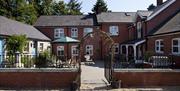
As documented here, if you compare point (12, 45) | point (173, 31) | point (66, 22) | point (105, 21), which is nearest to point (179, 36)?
point (173, 31)

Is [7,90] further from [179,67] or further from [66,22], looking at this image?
[66,22]

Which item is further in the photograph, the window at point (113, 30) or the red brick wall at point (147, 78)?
the window at point (113, 30)

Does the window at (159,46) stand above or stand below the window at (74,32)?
below

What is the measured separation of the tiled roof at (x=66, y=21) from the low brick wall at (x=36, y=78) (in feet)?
100

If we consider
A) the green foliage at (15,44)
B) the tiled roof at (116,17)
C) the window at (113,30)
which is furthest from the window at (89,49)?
the green foliage at (15,44)

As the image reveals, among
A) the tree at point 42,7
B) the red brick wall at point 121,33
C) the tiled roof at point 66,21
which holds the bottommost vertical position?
the red brick wall at point 121,33

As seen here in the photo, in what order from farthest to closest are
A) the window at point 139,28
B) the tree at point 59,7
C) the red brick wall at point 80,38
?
the tree at point 59,7 → the red brick wall at point 80,38 → the window at point 139,28

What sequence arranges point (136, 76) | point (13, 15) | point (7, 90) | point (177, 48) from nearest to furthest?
1. point (7, 90)
2. point (136, 76)
3. point (177, 48)
4. point (13, 15)

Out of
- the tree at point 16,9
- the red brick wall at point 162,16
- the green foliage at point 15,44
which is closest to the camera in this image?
the green foliage at point 15,44

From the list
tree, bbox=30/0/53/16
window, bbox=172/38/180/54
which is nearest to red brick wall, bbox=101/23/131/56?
window, bbox=172/38/180/54

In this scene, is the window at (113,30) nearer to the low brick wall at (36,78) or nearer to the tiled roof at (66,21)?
the tiled roof at (66,21)

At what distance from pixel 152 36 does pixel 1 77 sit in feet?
58.9

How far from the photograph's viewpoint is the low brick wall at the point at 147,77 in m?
17.7

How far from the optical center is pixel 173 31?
25.3 metres
